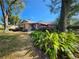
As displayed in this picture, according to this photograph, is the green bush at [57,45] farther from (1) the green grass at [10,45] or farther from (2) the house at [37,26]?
(2) the house at [37,26]

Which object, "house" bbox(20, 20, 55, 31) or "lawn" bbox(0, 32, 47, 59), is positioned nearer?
"lawn" bbox(0, 32, 47, 59)

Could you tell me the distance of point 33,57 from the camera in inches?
316

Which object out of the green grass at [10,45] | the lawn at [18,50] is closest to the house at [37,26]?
the green grass at [10,45]

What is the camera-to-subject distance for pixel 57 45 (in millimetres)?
8219

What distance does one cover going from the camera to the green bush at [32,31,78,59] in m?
8.02

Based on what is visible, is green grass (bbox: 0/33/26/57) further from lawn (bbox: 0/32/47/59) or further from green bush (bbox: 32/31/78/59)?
green bush (bbox: 32/31/78/59)

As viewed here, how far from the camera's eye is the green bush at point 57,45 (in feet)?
26.3

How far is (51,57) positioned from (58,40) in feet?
4.03

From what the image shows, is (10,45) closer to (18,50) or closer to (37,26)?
(18,50)

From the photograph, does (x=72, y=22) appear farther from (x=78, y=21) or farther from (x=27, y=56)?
(x=27, y=56)

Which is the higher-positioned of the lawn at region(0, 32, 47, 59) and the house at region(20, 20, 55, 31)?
the house at region(20, 20, 55, 31)

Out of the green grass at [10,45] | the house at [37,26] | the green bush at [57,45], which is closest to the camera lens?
the green bush at [57,45]

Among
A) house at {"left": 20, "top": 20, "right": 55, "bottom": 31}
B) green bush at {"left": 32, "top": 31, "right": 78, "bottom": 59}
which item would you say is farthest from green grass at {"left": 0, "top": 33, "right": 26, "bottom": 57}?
house at {"left": 20, "top": 20, "right": 55, "bottom": 31}

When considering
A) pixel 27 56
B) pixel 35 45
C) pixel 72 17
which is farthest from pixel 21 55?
pixel 72 17
